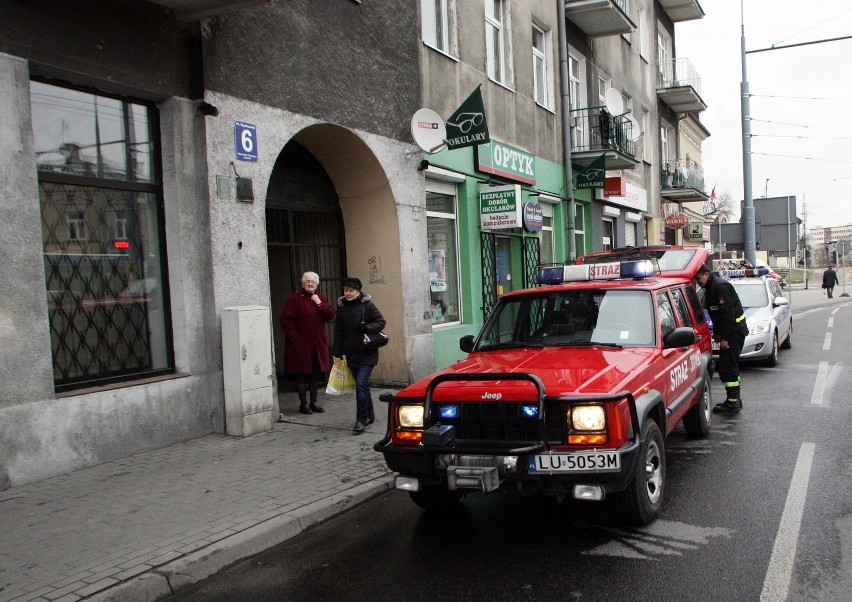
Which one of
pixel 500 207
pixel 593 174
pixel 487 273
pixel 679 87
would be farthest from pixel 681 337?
pixel 679 87

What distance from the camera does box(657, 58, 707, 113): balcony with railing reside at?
2619 centimetres

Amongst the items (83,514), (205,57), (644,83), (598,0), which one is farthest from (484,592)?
(644,83)

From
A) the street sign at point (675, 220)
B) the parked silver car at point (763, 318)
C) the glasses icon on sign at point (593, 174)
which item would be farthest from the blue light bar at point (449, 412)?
the street sign at point (675, 220)

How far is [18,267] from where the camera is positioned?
6000 millimetres

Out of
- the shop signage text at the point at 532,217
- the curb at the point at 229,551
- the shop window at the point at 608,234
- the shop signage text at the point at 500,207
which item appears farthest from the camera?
the shop window at the point at 608,234

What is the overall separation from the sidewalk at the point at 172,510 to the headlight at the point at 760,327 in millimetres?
7643

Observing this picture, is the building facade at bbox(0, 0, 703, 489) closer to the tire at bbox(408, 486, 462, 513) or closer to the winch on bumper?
the tire at bbox(408, 486, 462, 513)

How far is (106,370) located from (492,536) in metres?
4.43

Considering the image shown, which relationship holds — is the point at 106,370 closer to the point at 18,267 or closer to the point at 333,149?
the point at 18,267

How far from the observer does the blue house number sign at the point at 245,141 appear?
8031mm

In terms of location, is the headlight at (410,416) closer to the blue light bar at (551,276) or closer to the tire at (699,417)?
the blue light bar at (551,276)

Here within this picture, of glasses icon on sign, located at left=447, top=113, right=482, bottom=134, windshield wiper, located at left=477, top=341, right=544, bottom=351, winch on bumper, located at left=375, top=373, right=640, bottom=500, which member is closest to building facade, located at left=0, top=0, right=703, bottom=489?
glasses icon on sign, located at left=447, top=113, right=482, bottom=134

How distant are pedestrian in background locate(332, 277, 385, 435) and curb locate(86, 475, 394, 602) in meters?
2.15

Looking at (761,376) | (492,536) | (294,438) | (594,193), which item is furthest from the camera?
(594,193)
